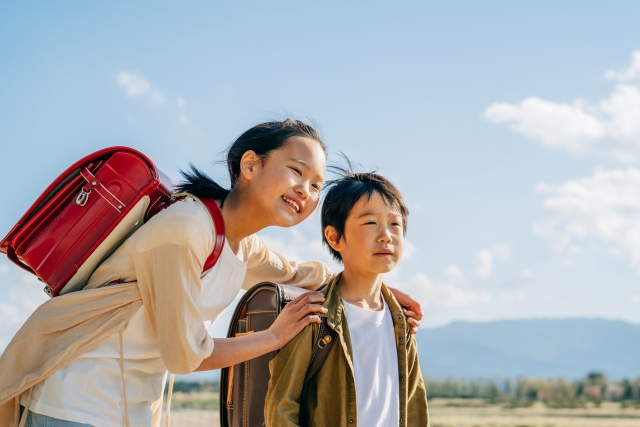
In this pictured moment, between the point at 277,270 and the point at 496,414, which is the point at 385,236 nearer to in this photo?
the point at 277,270

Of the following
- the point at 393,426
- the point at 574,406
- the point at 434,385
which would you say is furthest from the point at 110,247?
the point at 434,385

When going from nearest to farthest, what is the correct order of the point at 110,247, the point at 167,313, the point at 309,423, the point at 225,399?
the point at 167,313 → the point at 110,247 → the point at 309,423 → the point at 225,399

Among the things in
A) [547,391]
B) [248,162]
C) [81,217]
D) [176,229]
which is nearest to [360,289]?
[248,162]

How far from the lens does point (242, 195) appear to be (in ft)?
10.7

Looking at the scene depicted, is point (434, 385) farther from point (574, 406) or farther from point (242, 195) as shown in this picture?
point (242, 195)

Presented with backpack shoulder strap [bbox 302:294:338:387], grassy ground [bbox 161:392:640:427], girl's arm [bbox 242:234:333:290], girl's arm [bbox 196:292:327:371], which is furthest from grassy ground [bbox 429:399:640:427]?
girl's arm [bbox 196:292:327:371]

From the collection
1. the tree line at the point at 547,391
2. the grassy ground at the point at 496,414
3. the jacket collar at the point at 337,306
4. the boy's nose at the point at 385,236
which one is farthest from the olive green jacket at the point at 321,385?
the tree line at the point at 547,391

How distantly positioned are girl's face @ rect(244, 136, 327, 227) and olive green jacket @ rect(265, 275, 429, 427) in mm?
502

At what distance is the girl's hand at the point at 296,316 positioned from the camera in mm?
3107

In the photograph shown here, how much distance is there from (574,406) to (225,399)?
33813 millimetres

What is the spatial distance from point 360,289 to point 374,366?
41 centimetres

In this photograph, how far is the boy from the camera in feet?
10.4

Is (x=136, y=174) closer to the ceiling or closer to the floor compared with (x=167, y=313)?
closer to the ceiling

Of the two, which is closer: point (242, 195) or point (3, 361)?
point (3, 361)
